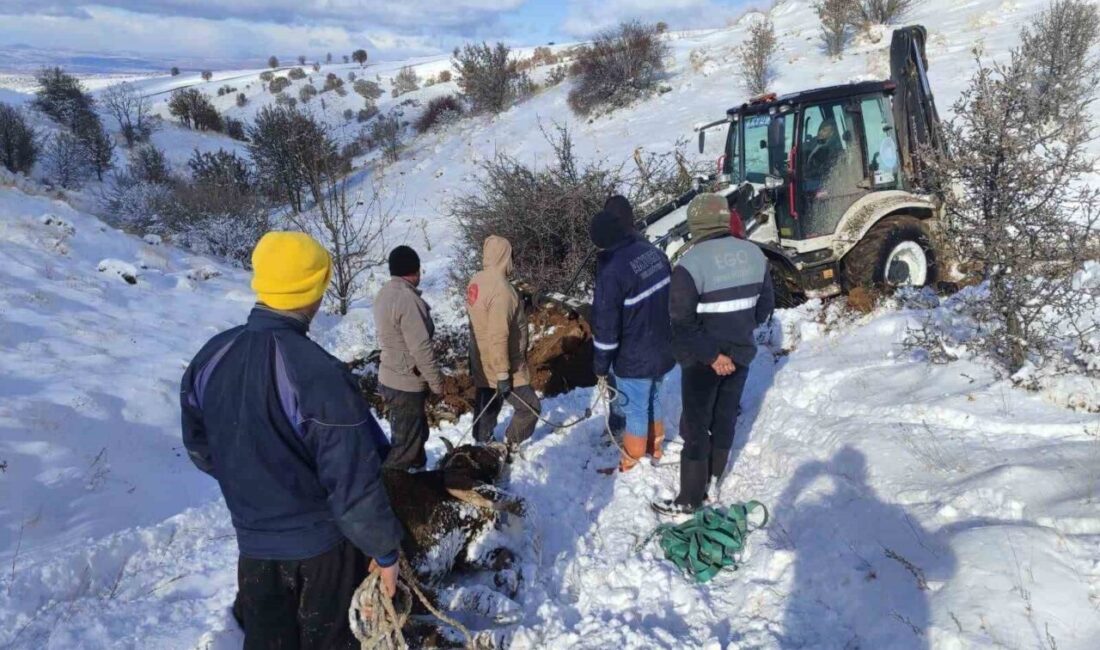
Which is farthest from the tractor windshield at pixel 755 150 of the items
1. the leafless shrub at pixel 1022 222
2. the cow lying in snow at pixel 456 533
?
the cow lying in snow at pixel 456 533

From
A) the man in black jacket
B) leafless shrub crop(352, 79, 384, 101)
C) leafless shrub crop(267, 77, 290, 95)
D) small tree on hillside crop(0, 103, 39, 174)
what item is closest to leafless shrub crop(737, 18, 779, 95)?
the man in black jacket

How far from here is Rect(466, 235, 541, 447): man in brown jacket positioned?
454 centimetres

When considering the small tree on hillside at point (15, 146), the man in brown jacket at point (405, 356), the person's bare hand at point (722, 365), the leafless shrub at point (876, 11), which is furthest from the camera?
the small tree on hillside at point (15, 146)

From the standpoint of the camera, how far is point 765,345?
21.1 feet

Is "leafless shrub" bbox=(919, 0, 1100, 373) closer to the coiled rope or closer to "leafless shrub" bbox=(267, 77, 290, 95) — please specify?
the coiled rope

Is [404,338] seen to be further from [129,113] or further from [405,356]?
[129,113]

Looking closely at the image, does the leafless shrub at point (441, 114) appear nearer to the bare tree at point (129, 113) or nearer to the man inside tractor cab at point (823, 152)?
the bare tree at point (129, 113)

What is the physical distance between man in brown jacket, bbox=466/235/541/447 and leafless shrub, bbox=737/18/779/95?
16708 millimetres

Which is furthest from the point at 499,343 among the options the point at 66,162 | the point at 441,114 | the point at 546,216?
the point at 441,114

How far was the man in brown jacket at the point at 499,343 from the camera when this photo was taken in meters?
4.54

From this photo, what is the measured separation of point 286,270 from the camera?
78.5 inches

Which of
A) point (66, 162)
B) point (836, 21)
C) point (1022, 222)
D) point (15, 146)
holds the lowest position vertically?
point (1022, 222)

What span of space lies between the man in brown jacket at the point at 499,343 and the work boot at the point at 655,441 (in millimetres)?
893

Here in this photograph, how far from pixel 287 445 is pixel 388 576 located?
23.3 inches
